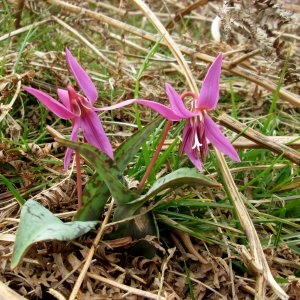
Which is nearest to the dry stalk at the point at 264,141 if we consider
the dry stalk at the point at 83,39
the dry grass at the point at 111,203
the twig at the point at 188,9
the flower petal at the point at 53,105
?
the dry grass at the point at 111,203

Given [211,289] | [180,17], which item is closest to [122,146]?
[211,289]

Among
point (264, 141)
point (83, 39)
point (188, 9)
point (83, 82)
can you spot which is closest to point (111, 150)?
point (83, 82)

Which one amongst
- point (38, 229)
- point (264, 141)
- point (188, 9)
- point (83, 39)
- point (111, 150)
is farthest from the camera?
point (188, 9)

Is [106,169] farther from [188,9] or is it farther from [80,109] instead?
[188,9]

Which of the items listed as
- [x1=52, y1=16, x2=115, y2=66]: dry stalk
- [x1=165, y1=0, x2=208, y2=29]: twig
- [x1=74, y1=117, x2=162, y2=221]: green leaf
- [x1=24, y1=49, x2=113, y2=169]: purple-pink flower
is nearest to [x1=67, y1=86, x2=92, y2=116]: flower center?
[x1=24, y1=49, x2=113, y2=169]: purple-pink flower

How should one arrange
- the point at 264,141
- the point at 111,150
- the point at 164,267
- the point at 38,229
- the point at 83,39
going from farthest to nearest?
the point at 83,39
the point at 264,141
the point at 164,267
the point at 111,150
the point at 38,229

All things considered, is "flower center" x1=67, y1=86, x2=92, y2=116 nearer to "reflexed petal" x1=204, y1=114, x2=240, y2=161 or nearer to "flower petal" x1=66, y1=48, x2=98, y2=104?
"flower petal" x1=66, y1=48, x2=98, y2=104

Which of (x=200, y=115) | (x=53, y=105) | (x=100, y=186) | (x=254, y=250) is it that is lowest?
(x=254, y=250)
